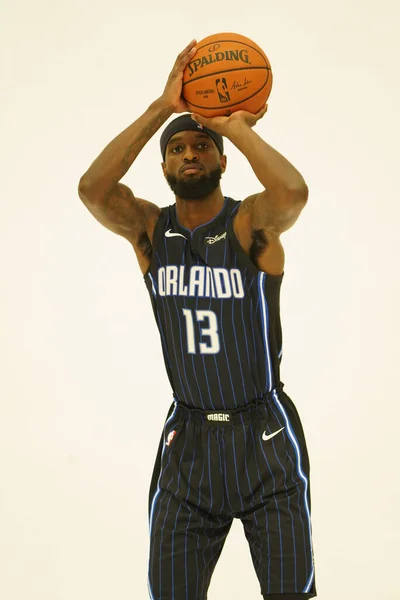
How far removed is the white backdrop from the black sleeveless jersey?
2179 millimetres

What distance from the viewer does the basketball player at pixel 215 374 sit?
2.78 m

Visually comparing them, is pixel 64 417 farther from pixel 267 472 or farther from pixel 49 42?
pixel 267 472

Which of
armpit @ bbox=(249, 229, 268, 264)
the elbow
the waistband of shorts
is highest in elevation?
the elbow

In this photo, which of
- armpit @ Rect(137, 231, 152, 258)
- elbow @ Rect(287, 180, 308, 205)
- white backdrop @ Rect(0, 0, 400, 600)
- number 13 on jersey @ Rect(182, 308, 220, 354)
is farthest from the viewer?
white backdrop @ Rect(0, 0, 400, 600)

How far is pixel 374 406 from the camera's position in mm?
5180

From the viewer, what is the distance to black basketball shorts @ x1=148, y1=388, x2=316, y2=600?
2.74m

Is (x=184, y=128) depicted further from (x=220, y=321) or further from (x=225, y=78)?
(x=220, y=321)

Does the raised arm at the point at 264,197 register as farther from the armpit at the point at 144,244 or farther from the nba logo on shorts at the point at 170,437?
the nba logo on shorts at the point at 170,437

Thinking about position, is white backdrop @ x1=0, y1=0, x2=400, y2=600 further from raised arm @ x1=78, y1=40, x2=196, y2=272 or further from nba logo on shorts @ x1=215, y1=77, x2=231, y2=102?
nba logo on shorts @ x1=215, y1=77, x2=231, y2=102

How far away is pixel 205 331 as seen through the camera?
285cm

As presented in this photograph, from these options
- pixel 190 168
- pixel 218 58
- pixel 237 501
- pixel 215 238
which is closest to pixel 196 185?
pixel 190 168

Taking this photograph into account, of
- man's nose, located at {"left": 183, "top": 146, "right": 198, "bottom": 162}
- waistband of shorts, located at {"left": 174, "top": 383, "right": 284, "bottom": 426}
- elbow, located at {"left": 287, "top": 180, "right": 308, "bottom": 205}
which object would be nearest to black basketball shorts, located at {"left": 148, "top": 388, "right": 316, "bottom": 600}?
waistband of shorts, located at {"left": 174, "top": 383, "right": 284, "bottom": 426}

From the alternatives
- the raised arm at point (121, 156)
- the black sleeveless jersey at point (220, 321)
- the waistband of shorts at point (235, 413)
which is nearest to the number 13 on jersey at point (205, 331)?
the black sleeveless jersey at point (220, 321)

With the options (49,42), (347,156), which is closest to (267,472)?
(347,156)
